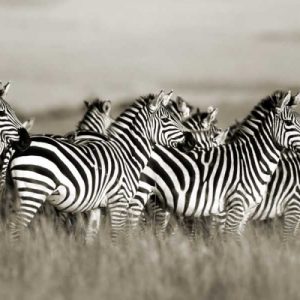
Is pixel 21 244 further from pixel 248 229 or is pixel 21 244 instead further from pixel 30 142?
pixel 248 229

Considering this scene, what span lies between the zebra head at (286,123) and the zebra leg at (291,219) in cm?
101

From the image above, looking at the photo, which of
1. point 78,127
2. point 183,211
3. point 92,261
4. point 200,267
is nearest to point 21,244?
point 92,261

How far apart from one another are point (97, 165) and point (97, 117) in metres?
5.28

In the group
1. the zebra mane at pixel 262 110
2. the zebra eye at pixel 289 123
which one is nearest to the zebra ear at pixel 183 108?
the zebra mane at pixel 262 110

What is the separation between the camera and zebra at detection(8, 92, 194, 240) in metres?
10.1

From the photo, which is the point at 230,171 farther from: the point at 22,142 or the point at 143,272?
the point at 143,272

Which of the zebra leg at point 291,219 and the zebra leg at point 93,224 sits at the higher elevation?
the zebra leg at point 291,219

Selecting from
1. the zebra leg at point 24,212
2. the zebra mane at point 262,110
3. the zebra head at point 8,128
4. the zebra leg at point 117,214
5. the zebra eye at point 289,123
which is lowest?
the zebra leg at point 24,212

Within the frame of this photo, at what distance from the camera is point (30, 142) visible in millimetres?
10234

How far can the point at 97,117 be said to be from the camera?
1611 cm

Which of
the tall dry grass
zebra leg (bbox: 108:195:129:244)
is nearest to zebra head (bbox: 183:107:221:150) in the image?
zebra leg (bbox: 108:195:129:244)

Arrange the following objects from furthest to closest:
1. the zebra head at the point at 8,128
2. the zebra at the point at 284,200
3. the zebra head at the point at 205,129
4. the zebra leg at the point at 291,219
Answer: the zebra head at the point at 205,129 < the zebra at the point at 284,200 < the zebra leg at the point at 291,219 < the zebra head at the point at 8,128

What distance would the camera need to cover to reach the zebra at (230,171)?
39.3 ft

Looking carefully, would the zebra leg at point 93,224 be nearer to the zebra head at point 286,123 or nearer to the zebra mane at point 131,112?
the zebra mane at point 131,112
